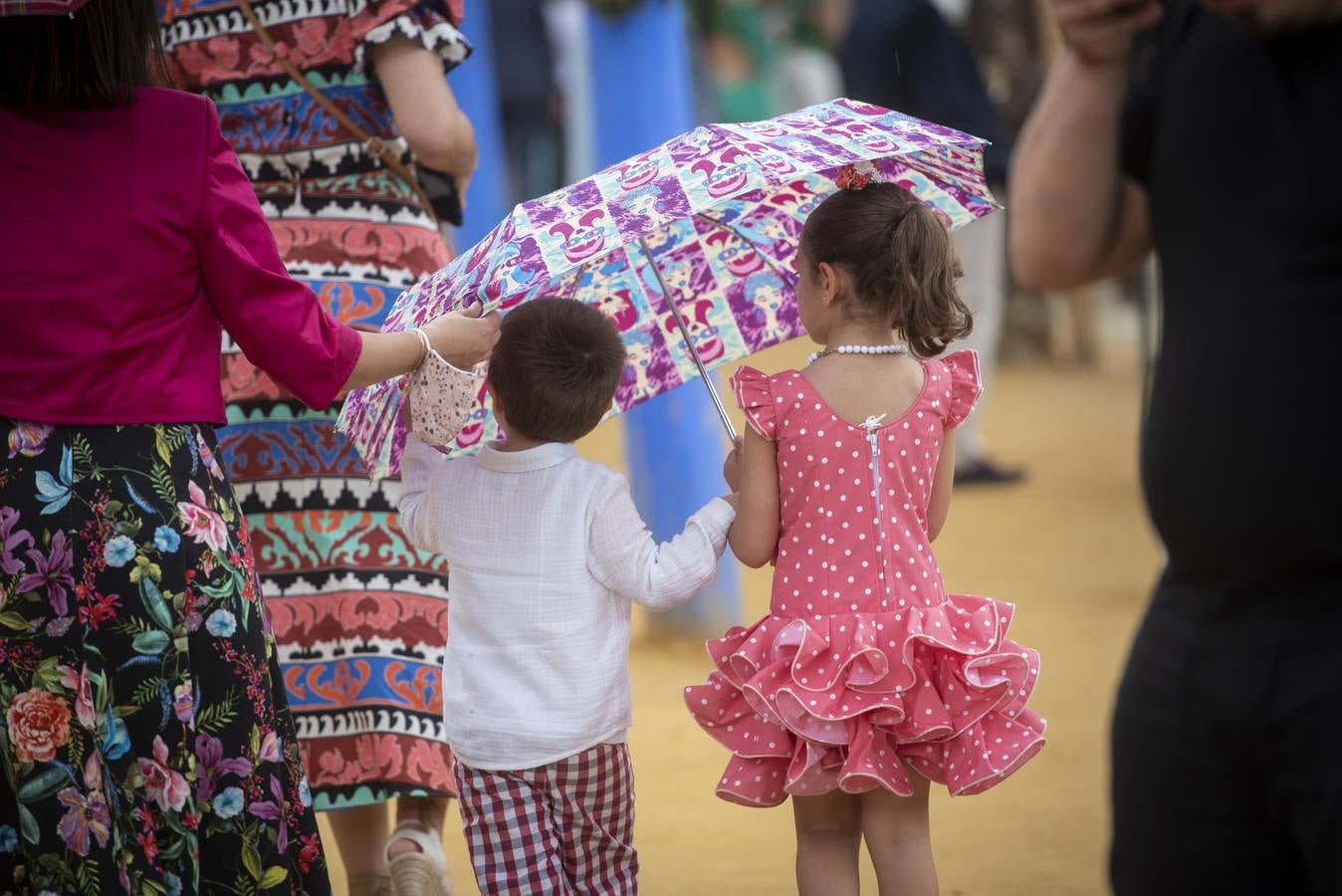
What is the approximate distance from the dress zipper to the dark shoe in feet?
20.7

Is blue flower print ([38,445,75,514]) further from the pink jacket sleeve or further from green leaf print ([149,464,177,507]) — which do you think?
the pink jacket sleeve

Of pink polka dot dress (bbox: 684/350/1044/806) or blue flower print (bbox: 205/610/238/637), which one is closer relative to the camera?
blue flower print (bbox: 205/610/238/637)

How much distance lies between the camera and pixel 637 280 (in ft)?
10.9

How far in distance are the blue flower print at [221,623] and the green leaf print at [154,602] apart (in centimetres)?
7

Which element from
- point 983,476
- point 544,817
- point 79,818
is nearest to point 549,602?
point 544,817

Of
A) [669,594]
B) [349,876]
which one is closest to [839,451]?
[669,594]

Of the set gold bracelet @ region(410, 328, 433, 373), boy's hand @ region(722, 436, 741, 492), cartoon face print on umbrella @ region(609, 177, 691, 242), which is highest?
cartoon face print on umbrella @ region(609, 177, 691, 242)

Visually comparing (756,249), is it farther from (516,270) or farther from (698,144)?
(516,270)

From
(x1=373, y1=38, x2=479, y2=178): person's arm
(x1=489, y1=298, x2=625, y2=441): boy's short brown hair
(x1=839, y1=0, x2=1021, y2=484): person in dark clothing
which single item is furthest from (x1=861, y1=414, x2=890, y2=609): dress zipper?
(x1=839, y1=0, x2=1021, y2=484): person in dark clothing

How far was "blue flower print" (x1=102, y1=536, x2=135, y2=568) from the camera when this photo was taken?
2.41 m

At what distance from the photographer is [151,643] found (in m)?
2.45

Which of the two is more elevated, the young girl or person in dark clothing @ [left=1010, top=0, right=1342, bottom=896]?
person in dark clothing @ [left=1010, top=0, right=1342, bottom=896]

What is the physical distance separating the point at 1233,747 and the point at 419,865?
6.72 feet

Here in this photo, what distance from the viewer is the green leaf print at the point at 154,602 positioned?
2.44 m
